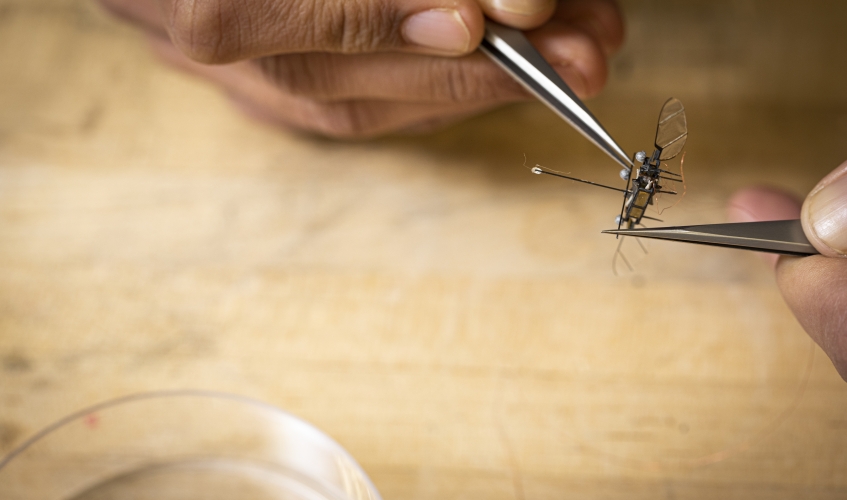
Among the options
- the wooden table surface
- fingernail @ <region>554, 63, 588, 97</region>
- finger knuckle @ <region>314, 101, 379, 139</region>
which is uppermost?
fingernail @ <region>554, 63, 588, 97</region>

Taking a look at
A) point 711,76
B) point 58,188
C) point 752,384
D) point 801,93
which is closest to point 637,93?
point 711,76

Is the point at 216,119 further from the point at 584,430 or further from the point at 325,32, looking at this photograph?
the point at 584,430

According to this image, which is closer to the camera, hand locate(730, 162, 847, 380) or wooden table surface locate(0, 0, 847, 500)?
hand locate(730, 162, 847, 380)

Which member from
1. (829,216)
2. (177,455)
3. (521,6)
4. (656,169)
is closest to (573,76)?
(521,6)

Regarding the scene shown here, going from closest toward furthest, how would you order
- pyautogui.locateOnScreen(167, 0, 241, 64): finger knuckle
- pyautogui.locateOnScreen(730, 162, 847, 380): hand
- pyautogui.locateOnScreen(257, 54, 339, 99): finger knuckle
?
pyautogui.locateOnScreen(730, 162, 847, 380): hand → pyautogui.locateOnScreen(167, 0, 241, 64): finger knuckle → pyautogui.locateOnScreen(257, 54, 339, 99): finger knuckle

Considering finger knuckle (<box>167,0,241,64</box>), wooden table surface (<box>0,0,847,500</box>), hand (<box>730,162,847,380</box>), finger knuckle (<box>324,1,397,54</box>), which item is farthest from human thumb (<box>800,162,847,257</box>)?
finger knuckle (<box>167,0,241,64</box>)

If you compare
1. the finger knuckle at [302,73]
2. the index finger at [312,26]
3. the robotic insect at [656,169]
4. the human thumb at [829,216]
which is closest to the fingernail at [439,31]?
the index finger at [312,26]

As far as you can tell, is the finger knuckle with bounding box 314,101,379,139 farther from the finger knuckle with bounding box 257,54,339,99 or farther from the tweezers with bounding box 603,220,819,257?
the tweezers with bounding box 603,220,819,257
